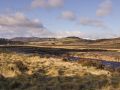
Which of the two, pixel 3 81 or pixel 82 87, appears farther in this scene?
pixel 3 81

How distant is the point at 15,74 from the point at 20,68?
507 cm

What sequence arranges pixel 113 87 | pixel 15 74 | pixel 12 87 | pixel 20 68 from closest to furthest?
pixel 113 87 < pixel 12 87 < pixel 15 74 < pixel 20 68

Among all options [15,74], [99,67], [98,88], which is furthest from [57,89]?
[99,67]

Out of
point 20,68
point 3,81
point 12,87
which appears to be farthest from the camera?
point 20,68

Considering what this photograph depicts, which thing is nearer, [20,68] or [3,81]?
[3,81]

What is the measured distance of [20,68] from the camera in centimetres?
3209

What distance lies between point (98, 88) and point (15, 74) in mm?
9288

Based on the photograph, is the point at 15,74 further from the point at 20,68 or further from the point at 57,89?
the point at 57,89

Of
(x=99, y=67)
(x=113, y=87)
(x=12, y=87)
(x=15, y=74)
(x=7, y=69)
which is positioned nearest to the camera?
(x=113, y=87)

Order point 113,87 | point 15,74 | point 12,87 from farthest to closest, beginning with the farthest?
point 15,74 < point 12,87 < point 113,87

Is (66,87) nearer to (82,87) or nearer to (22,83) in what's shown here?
(82,87)

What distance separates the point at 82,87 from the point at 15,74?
8.12 m

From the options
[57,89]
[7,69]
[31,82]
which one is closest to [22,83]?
Result: [31,82]

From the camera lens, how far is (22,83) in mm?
22109
